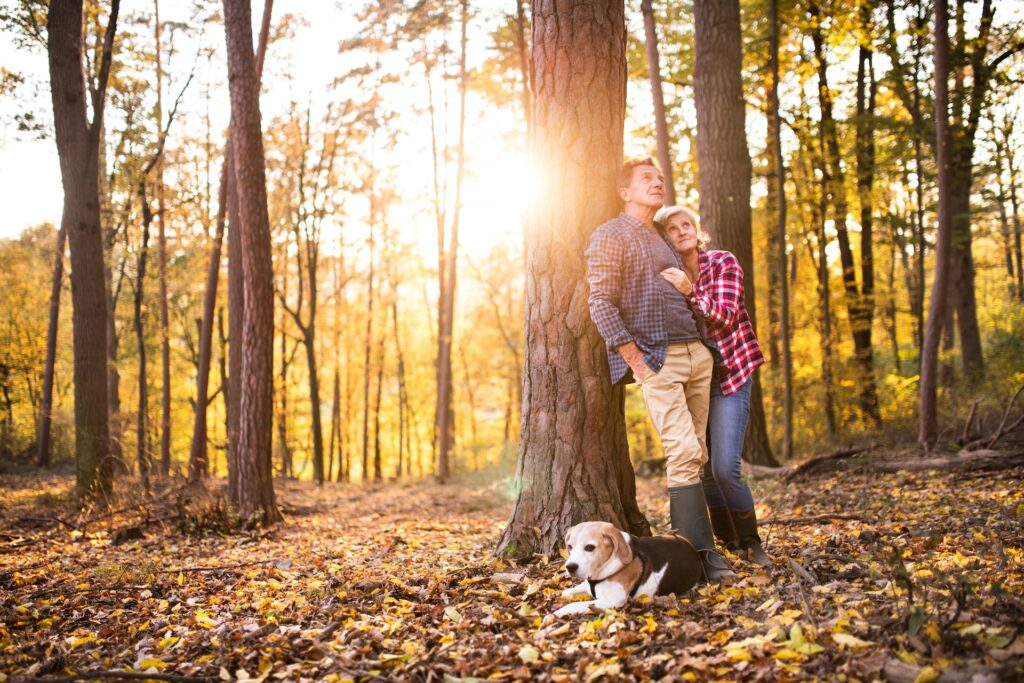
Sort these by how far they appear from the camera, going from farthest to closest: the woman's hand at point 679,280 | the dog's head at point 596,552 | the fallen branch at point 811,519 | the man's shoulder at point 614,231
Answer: the fallen branch at point 811,519
the man's shoulder at point 614,231
the woman's hand at point 679,280
the dog's head at point 596,552

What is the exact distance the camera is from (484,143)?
18.7m

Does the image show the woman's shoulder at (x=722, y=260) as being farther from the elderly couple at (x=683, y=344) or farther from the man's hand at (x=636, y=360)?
the man's hand at (x=636, y=360)

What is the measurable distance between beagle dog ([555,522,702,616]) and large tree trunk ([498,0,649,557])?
0.80m

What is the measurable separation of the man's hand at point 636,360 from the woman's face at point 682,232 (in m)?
0.85

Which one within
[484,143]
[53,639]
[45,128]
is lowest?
[53,639]

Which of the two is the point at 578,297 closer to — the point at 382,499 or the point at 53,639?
the point at 53,639

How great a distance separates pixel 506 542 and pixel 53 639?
2761mm

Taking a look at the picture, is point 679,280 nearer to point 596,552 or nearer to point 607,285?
point 607,285

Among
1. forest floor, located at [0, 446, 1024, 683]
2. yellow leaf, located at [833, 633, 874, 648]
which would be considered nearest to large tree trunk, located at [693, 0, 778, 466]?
forest floor, located at [0, 446, 1024, 683]

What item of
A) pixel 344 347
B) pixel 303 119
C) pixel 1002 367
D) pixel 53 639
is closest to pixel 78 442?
pixel 53 639

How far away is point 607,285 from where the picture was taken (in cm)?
436

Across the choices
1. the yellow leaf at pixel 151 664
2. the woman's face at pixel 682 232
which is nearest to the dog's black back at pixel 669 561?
the woman's face at pixel 682 232

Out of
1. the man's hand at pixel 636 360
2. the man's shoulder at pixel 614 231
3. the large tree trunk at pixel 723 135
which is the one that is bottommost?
the man's hand at pixel 636 360

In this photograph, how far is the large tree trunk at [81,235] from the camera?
10148 millimetres
